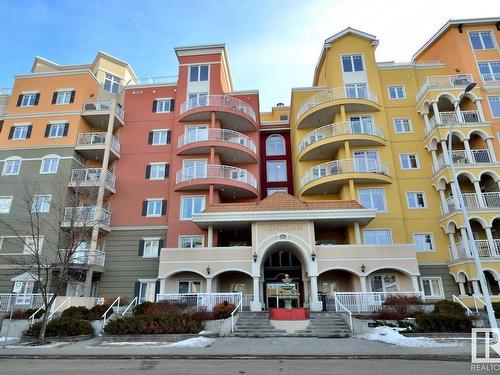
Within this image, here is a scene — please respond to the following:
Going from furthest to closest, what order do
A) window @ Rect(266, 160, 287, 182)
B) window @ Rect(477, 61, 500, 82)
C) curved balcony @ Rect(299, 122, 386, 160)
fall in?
window @ Rect(266, 160, 287, 182) < window @ Rect(477, 61, 500, 82) < curved balcony @ Rect(299, 122, 386, 160)

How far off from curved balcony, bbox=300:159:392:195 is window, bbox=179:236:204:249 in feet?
30.7

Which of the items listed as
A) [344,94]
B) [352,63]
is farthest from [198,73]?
[352,63]

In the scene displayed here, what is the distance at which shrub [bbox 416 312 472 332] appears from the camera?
13.8m

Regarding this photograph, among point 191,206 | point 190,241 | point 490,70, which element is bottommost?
point 190,241

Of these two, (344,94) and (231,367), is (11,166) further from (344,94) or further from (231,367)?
(344,94)

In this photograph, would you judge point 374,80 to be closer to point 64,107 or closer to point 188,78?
point 188,78

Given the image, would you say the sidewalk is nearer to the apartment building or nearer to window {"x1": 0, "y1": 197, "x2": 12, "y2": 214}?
the apartment building

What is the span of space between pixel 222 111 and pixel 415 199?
17.3 metres

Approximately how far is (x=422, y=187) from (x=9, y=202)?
32846 mm

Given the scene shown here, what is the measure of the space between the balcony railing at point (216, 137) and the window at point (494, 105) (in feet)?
63.4

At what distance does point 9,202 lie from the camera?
1035 inches

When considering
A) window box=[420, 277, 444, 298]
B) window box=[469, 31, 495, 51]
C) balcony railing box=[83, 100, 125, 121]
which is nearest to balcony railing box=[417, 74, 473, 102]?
window box=[469, 31, 495, 51]

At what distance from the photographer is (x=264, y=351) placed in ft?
38.1

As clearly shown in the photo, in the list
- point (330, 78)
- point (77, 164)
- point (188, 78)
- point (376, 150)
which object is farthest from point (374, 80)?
point (77, 164)
